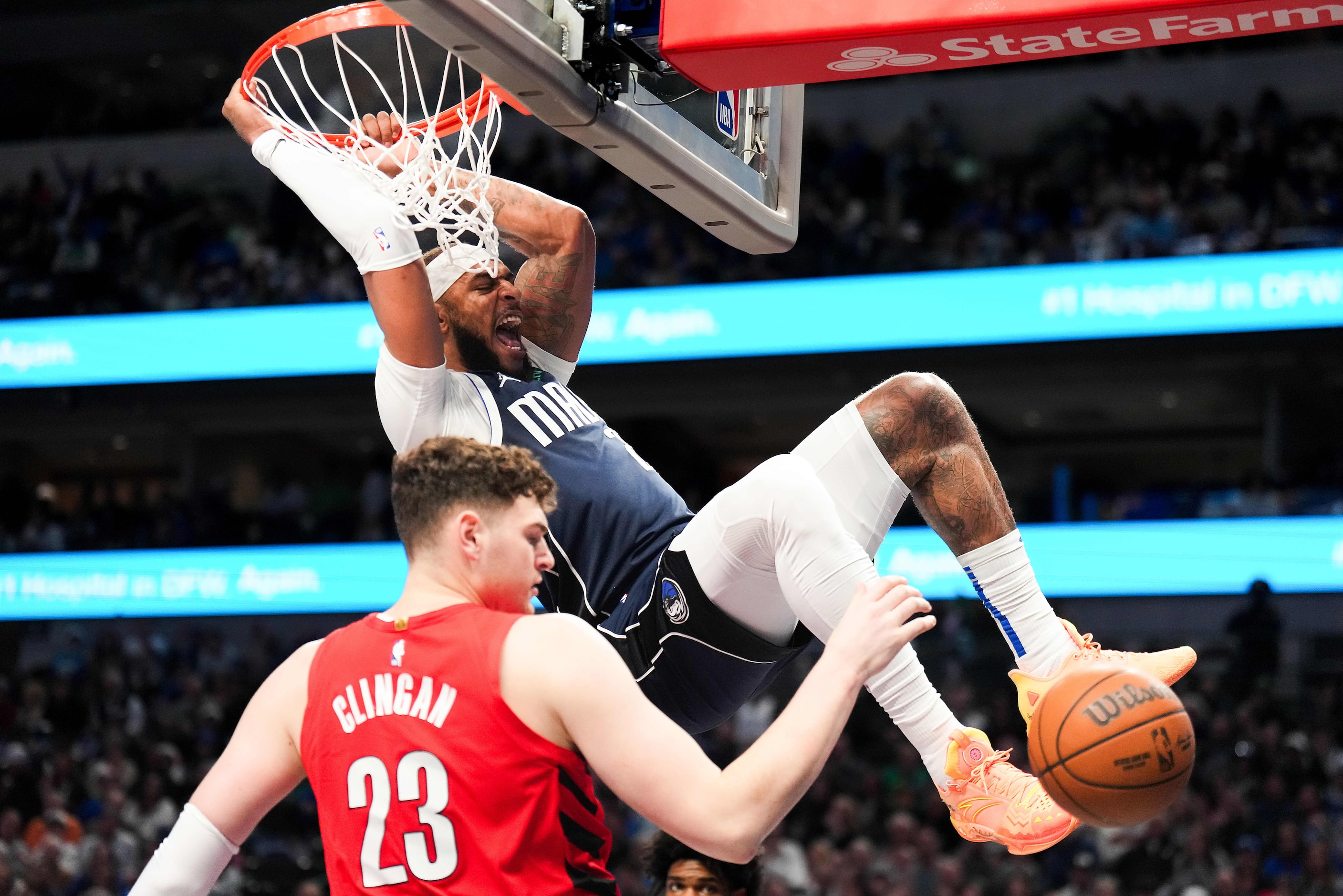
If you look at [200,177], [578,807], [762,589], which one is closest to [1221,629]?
[762,589]

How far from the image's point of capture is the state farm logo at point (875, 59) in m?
3.14

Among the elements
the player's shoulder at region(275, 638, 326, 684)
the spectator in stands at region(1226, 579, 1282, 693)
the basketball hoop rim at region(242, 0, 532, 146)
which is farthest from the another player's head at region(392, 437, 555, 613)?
the spectator in stands at region(1226, 579, 1282, 693)

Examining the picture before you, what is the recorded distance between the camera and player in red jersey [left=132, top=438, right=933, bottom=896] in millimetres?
2422

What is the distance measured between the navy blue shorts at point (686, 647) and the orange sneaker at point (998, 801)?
0.48 meters

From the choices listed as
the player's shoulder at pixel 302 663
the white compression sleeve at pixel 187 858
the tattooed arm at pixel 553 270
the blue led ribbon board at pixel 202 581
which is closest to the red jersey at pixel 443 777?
the player's shoulder at pixel 302 663

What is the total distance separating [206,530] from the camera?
1582 cm

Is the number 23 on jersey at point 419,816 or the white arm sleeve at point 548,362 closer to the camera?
the number 23 on jersey at point 419,816

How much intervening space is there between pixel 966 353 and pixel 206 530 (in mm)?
8244

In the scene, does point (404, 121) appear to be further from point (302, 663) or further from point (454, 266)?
point (302, 663)

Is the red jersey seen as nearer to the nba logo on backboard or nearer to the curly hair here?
the curly hair

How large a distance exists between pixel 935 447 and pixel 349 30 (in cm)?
190

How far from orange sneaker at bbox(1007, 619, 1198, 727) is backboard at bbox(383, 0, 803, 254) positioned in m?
1.39

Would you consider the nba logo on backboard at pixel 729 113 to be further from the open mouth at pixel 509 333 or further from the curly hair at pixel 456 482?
the curly hair at pixel 456 482

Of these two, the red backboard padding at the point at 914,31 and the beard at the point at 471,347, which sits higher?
the red backboard padding at the point at 914,31
